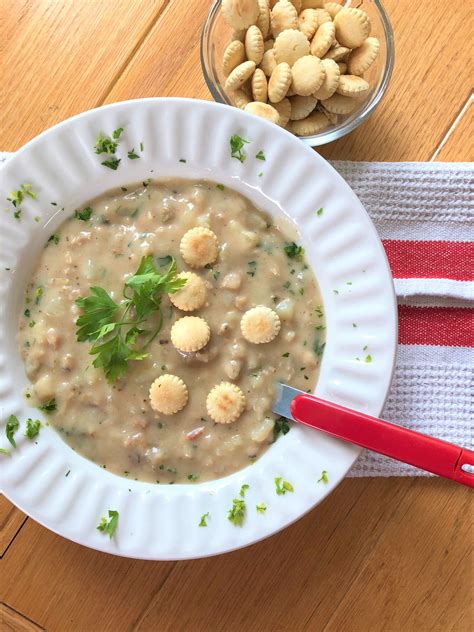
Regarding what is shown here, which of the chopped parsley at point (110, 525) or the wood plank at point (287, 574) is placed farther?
the wood plank at point (287, 574)

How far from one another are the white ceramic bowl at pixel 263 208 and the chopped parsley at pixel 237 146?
13mm

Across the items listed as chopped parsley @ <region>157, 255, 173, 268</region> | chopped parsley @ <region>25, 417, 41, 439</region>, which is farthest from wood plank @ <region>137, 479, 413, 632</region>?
chopped parsley @ <region>157, 255, 173, 268</region>

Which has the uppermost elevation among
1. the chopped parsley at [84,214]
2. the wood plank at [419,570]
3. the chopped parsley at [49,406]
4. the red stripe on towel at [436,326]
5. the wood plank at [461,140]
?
the chopped parsley at [84,214]

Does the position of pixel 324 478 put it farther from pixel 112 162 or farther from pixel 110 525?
pixel 112 162

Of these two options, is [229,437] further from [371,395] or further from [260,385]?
[371,395]

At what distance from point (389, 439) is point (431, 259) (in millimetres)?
578

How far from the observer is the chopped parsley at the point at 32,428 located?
1623 millimetres

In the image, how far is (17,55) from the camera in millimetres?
1859

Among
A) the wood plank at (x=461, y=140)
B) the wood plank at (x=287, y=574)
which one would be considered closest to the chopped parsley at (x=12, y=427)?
the wood plank at (x=287, y=574)

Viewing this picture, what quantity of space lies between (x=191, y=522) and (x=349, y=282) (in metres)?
0.71

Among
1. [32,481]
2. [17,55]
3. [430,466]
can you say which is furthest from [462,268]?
[17,55]

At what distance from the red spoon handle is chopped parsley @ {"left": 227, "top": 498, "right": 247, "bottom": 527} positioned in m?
0.28

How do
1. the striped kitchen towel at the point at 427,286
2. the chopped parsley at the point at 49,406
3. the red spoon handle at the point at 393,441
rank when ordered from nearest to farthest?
1. the red spoon handle at the point at 393,441
2. the chopped parsley at the point at 49,406
3. the striped kitchen towel at the point at 427,286

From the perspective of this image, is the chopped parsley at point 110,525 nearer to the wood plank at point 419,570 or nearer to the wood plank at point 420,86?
the wood plank at point 419,570
